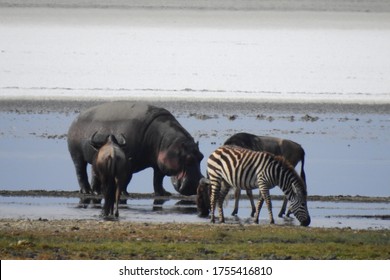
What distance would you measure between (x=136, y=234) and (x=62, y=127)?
13338 mm

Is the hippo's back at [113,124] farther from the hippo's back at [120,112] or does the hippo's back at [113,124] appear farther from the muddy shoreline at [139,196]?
the muddy shoreline at [139,196]

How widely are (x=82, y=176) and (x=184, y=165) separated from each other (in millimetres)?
1756

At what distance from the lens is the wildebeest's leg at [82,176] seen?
2092cm

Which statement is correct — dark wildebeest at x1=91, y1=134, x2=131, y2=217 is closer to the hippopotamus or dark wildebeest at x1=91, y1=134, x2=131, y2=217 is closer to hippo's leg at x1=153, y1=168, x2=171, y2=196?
the hippopotamus

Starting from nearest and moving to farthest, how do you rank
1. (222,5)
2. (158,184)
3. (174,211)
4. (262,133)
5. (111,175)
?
(111,175)
(174,211)
(158,184)
(262,133)
(222,5)

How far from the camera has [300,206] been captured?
679 inches

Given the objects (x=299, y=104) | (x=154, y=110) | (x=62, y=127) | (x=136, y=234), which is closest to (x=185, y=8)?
(x=299, y=104)

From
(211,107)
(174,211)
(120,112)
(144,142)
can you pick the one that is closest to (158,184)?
(144,142)

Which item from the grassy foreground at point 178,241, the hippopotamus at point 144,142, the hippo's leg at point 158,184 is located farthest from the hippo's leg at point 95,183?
the grassy foreground at point 178,241

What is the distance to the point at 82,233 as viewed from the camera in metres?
15.6

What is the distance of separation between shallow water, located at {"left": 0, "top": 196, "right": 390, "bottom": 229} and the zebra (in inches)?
13.5

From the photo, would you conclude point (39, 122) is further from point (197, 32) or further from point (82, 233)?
point (197, 32)

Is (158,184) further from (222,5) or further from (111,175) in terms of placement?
(222,5)

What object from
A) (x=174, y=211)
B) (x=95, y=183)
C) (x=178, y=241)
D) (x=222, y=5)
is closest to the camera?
(x=178, y=241)
